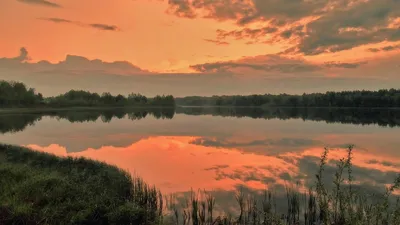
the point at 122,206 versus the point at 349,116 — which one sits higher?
the point at 349,116

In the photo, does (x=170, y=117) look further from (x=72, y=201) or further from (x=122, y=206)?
(x=122, y=206)

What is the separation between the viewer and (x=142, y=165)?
86.5 feet

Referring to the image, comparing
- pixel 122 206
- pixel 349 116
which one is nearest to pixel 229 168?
pixel 122 206

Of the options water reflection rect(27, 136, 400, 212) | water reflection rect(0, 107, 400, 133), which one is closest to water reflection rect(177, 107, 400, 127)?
water reflection rect(0, 107, 400, 133)

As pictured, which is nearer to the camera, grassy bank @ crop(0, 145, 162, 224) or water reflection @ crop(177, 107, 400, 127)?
grassy bank @ crop(0, 145, 162, 224)

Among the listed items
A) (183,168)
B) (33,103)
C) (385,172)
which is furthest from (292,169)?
(33,103)

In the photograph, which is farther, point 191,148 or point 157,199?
point 191,148

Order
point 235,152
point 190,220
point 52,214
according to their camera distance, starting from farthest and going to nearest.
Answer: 1. point 235,152
2. point 190,220
3. point 52,214

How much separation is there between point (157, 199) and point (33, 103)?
145 metres

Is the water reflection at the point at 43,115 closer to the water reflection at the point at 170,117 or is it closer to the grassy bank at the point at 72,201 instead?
the water reflection at the point at 170,117

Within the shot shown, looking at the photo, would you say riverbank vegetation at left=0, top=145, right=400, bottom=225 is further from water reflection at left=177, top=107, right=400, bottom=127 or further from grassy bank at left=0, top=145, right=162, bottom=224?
water reflection at left=177, top=107, right=400, bottom=127

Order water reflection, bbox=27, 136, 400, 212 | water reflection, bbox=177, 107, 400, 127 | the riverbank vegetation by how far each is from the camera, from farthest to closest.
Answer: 1. water reflection, bbox=177, 107, 400, 127
2. water reflection, bbox=27, 136, 400, 212
3. the riverbank vegetation

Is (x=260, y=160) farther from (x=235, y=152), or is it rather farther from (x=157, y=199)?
(x=157, y=199)

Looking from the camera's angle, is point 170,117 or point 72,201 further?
point 170,117
